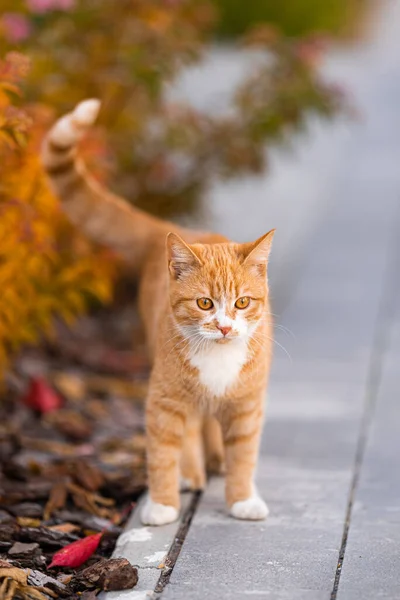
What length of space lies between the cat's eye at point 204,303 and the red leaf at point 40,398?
1.99m

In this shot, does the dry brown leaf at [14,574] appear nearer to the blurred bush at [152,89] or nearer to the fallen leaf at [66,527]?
the fallen leaf at [66,527]

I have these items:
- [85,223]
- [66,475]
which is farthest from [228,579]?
[85,223]

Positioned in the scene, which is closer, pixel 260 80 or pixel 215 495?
pixel 215 495

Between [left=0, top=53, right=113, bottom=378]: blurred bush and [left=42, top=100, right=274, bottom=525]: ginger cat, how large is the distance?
0.82 ft

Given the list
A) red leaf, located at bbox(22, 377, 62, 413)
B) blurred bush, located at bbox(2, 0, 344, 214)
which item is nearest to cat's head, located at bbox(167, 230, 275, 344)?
red leaf, located at bbox(22, 377, 62, 413)

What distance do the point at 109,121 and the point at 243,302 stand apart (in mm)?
3169

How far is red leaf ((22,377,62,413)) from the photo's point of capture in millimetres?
5387

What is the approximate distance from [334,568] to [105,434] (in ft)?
6.75

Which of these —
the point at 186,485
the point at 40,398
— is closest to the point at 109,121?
the point at 40,398

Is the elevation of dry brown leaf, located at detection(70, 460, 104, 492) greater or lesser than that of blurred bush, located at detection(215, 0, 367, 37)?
lesser

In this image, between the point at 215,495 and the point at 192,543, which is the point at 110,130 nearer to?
the point at 215,495

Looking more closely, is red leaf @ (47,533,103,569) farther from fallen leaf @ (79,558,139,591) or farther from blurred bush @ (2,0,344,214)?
blurred bush @ (2,0,344,214)

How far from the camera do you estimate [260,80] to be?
23.1 ft

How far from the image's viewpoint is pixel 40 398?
5.39m
